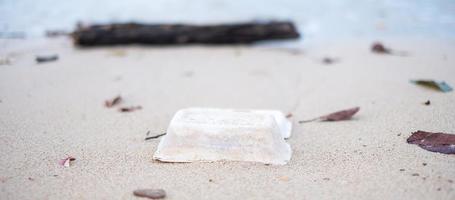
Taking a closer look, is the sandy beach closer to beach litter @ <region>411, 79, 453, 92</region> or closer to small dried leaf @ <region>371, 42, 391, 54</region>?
beach litter @ <region>411, 79, 453, 92</region>

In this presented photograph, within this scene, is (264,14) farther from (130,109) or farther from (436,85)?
(130,109)

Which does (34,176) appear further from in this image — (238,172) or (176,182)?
(238,172)

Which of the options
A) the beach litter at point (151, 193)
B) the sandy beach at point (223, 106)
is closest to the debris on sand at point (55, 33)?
the sandy beach at point (223, 106)

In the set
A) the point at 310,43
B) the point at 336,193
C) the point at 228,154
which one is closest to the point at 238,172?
the point at 228,154

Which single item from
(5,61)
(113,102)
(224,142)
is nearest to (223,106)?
(113,102)

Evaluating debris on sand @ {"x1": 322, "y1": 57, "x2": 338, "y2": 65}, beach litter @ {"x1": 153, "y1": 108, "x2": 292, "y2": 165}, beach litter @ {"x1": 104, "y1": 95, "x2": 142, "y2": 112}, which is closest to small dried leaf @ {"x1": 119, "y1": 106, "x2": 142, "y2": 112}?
beach litter @ {"x1": 104, "y1": 95, "x2": 142, "y2": 112}

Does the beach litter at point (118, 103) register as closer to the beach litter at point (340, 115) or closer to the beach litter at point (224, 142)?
the beach litter at point (224, 142)
